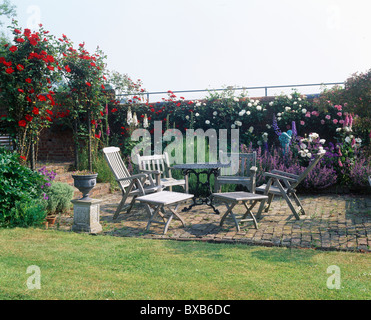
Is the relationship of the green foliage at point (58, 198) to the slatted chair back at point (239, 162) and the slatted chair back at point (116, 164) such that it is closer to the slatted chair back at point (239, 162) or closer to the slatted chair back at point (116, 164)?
the slatted chair back at point (116, 164)

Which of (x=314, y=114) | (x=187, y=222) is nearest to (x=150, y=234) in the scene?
(x=187, y=222)

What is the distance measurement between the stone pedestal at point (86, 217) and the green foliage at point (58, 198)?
86cm

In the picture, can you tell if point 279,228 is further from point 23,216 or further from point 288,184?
point 23,216

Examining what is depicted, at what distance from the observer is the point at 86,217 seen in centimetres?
531

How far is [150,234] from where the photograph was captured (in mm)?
5129

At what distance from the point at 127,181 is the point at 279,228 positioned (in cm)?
269

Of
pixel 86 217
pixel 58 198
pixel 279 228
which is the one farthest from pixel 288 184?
pixel 58 198

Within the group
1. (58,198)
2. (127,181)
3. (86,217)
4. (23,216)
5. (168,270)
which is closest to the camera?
(168,270)

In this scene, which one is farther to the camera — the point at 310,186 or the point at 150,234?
the point at 310,186

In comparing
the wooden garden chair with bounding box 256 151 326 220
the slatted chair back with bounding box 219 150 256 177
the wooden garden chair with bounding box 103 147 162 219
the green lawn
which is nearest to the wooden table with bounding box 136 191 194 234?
the wooden garden chair with bounding box 103 147 162 219

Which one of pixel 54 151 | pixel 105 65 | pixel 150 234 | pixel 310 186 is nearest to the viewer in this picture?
pixel 150 234

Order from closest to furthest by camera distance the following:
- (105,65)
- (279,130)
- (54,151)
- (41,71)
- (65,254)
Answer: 1. (65,254)
2. (41,71)
3. (105,65)
4. (279,130)
5. (54,151)
